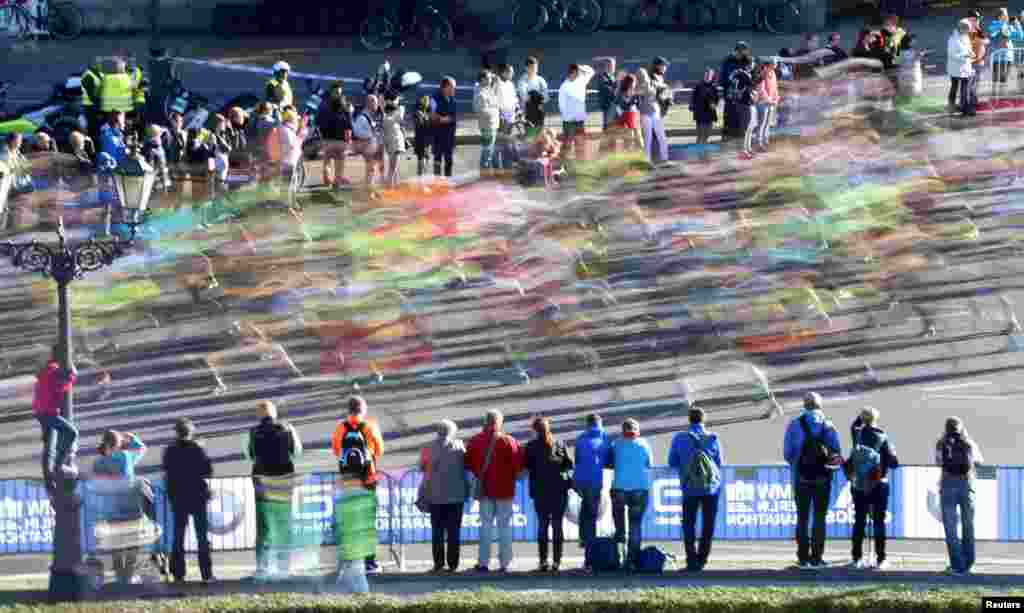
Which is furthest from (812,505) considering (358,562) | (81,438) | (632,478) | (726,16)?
(726,16)

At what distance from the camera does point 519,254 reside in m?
30.3

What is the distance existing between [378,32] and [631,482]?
22.9 metres

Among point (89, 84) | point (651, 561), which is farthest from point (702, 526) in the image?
point (89, 84)

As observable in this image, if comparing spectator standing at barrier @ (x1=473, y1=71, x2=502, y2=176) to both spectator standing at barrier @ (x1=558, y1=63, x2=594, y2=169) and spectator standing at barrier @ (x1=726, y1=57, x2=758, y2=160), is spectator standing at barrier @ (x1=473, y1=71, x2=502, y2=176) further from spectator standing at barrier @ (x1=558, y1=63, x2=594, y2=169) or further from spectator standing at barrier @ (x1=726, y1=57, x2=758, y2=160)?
spectator standing at barrier @ (x1=726, y1=57, x2=758, y2=160)

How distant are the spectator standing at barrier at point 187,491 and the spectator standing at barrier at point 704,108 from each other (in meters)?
15.2

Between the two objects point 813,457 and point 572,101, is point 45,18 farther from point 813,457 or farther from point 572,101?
point 813,457

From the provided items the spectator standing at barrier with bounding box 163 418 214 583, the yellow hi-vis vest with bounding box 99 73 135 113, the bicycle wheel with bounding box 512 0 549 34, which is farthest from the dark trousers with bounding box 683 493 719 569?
the bicycle wheel with bounding box 512 0 549 34

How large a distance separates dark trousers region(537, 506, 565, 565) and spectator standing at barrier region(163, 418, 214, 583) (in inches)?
111

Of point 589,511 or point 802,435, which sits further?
point 589,511

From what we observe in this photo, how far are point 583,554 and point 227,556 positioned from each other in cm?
310

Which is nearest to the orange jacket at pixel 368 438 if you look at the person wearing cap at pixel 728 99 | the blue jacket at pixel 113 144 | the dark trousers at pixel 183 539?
the dark trousers at pixel 183 539

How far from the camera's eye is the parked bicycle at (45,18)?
43500 millimetres

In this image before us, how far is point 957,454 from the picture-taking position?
68.5ft

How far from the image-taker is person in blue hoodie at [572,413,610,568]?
21172mm
